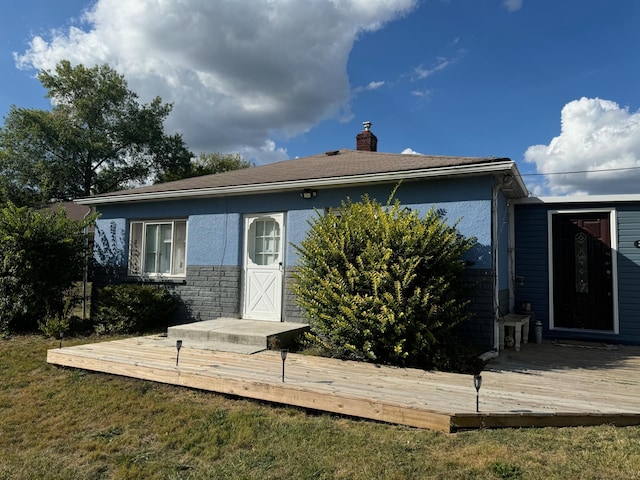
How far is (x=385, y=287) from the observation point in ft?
16.8

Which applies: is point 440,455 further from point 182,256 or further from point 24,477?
point 182,256

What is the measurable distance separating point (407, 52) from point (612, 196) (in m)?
6.41

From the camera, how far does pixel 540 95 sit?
1174 centimetres

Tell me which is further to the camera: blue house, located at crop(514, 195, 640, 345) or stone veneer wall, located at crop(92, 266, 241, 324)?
stone veneer wall, located at crop(92, 266, 241, 324)

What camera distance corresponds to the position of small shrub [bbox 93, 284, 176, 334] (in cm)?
785

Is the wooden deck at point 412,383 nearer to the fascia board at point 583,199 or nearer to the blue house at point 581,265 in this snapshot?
the blue house at point 581,265

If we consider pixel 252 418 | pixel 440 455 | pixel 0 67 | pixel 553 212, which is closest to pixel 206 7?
pixel 0 67

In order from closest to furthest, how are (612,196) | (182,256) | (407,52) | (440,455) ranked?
1. (440,455)
2. (612,196)
3. (182,256)
4. (407,52)

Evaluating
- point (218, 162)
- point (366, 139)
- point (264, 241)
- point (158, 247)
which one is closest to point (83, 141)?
point (218, 162)

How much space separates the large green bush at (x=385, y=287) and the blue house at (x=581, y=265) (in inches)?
115

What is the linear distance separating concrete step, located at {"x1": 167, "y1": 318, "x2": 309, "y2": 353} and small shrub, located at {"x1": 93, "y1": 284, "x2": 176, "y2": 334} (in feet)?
4.92

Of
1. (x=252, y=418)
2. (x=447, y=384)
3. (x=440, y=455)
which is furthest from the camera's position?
(x=447, y=384)

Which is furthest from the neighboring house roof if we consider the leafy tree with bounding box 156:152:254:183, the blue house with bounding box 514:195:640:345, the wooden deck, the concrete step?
the leafy tree with bounding box 156:152:254:183

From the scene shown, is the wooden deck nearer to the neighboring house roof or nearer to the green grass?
the green grass
